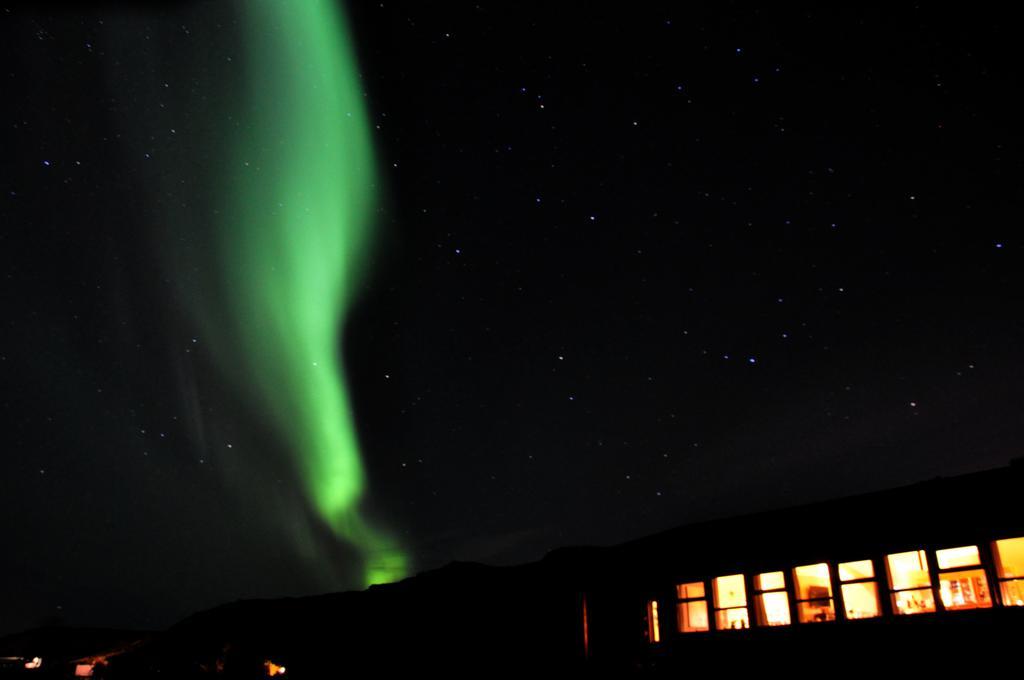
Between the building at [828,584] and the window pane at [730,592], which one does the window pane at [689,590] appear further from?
the window pane at [730,592]

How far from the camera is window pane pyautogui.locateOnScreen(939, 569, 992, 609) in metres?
9.27

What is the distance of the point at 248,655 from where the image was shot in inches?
771

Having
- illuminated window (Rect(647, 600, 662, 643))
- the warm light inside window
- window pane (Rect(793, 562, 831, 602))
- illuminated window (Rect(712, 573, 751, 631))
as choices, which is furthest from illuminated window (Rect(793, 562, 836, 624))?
the warm light inside window

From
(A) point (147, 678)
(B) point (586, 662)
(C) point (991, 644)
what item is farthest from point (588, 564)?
(A) point (147, 678)

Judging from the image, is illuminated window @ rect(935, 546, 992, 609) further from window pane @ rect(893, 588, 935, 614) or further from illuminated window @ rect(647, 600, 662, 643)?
illuminated window @ rect(647, 600, 662, 643)

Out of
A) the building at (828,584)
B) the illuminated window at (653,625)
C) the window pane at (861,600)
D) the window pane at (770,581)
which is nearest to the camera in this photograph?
the building at (828,584)

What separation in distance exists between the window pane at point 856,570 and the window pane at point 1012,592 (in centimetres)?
170

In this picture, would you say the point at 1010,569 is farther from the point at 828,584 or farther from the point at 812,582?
the point at 812,582

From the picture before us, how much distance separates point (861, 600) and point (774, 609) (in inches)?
56.0

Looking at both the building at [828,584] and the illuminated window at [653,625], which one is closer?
the building at [828,584]

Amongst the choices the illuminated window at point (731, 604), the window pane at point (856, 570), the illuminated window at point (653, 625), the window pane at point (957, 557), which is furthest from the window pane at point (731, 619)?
the window pane at point (957, 557)

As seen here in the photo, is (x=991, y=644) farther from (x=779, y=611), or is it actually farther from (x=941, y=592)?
(x=779, y=611)

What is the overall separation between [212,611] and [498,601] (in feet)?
30.2

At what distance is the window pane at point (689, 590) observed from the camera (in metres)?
12.1
